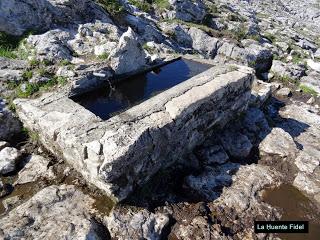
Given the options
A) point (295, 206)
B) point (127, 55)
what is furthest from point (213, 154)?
point (127, 55)

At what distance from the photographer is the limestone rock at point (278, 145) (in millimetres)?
11188

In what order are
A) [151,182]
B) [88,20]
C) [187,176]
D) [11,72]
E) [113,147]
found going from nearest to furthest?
1. [113,147]
2. [151,182]
3. [187,176]
4. [11,72]
5. [88,20]

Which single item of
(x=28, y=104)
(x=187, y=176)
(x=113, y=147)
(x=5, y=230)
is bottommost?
(x=187, y=176)

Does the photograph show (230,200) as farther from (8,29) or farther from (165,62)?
(8,29)

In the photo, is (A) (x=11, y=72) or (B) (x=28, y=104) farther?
(A) (x=11, y=72)

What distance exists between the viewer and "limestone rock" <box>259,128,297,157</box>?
11.2 metres

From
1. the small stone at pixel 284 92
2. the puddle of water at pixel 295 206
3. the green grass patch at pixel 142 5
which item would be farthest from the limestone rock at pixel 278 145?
the green grass patch at pixel 142 5

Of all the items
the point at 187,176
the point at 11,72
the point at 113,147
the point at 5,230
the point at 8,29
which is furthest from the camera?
the point at 8,29

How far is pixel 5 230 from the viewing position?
262 inches

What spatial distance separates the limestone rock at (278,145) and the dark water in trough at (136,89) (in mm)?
3642

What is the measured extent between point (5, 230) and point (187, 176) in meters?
5.08

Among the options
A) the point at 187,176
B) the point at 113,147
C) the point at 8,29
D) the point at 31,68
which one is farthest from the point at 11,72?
the point at 187,176

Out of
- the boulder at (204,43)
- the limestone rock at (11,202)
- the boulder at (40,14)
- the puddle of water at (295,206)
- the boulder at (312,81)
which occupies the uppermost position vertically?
the boulder at (40,14)

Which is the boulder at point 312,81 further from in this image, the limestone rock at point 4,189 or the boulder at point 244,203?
the limestone rock at point 4,189
